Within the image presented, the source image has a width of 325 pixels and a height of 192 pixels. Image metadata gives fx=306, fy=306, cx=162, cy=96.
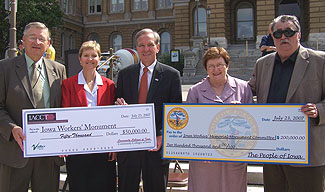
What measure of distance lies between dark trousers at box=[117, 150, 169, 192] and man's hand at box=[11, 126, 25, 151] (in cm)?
106

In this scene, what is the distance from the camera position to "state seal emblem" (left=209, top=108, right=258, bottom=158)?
312cm

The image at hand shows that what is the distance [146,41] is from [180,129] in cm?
104

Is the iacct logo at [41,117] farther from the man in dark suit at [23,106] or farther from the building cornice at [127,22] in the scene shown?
the building cornice at [127,22]

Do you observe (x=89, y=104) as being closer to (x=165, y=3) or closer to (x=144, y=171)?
(x=144, y=171)


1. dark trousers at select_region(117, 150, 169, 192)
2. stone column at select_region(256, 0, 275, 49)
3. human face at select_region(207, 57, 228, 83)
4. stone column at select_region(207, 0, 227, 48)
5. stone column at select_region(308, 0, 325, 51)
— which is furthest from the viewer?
stone column at select_region(207, 0, 227, 48)

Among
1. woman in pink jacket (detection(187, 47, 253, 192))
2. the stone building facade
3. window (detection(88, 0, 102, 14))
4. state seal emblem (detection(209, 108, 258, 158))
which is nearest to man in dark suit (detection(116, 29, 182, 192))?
woman in pink jacket (detection(187, 47, 253, 192))

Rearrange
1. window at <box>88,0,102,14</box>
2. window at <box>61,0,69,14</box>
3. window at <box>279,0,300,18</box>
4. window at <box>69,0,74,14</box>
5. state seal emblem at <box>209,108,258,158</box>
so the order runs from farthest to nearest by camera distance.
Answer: window at <box>88,0,102,14</box> < window at <box>69,0,74,14</box> < window at <box>61,0,69,14</box> < window at <box>279,0,300,18</box> < state seal emblem at <box>209,108,258,158</box>

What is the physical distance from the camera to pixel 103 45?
1506 inches

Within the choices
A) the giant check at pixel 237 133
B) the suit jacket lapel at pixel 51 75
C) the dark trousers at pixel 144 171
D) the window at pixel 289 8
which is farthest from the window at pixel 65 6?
the giant check at pixel 237 133

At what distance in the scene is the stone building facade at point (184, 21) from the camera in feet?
82.7

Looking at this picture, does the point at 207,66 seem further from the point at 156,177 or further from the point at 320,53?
the point at 156,177

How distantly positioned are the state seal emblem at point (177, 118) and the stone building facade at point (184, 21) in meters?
20.7

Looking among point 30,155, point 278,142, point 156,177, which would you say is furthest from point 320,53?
point 30,155

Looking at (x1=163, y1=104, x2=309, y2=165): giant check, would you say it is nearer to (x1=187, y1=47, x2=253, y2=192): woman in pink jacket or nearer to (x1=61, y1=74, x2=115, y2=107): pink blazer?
(x1=187, y1=47, x2=253, y2=192): woman in pink jacket
